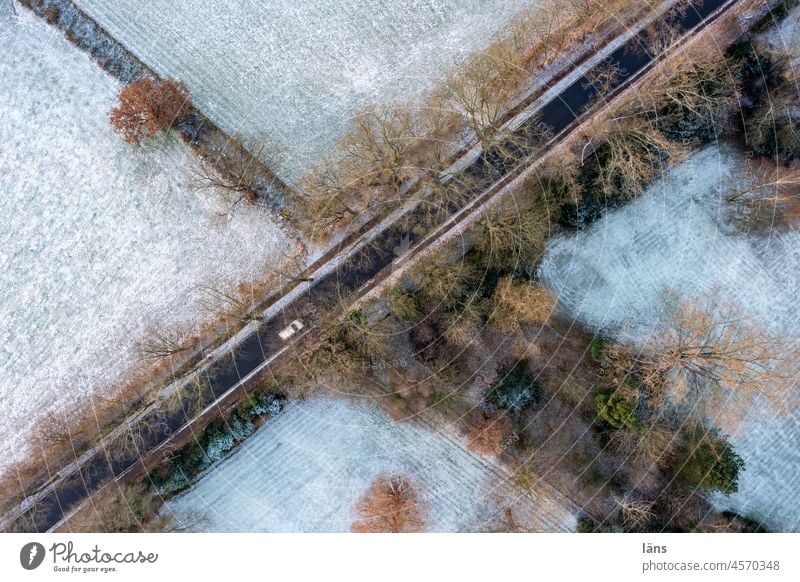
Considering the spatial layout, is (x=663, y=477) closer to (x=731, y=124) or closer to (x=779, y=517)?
(x=779, y=517)

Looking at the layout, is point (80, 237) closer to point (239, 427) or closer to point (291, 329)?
point (291, 329)

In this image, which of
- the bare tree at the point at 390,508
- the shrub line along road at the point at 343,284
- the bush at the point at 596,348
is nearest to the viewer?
the bush at the point at 596,348

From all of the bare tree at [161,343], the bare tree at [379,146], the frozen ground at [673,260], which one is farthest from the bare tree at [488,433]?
→ the bare tree at [161,343]

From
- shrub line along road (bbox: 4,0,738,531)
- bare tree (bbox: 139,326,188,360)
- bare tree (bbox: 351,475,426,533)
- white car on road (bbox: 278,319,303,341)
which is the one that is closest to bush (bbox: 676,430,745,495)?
bare tree (bbox: 351,475,426,533)

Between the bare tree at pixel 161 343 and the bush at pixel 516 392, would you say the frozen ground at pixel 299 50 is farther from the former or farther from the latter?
the bush at pixel 516 392

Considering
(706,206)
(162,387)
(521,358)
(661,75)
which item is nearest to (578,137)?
(661,75)
